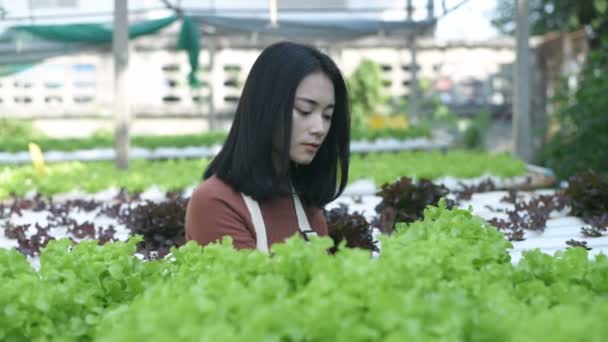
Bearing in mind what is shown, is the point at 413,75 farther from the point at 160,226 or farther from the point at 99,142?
the point at 160,226

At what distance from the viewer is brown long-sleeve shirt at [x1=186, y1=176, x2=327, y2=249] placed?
2941mm

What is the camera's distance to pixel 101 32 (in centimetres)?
1108

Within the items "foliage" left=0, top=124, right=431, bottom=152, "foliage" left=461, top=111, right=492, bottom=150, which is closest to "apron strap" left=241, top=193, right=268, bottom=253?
"foliage" left=0, top=124, right=431, bottom=152

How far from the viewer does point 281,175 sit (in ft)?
9.95

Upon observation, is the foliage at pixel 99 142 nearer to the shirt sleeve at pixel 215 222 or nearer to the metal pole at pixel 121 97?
the metal pole at pixel 121 97

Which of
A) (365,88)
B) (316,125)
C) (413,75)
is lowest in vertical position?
(365,88)

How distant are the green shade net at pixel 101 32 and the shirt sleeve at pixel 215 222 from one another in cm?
846

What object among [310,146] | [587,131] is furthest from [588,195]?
[587,131]

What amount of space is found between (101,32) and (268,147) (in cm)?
863

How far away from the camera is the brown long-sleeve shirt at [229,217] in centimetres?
294

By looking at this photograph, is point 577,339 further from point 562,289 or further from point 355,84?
point 355,84

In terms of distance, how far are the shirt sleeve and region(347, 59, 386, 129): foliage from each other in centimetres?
Result: 1425

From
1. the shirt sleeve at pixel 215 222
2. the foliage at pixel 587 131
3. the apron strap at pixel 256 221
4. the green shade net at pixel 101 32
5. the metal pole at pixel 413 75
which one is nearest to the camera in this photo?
the shirt sleeve at pixel 215 222

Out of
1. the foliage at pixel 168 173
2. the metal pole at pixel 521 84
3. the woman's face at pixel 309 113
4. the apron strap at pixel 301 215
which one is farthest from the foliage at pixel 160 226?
the metal pole at pixel 521 84
